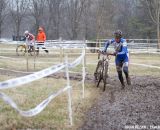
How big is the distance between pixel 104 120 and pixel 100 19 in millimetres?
35898

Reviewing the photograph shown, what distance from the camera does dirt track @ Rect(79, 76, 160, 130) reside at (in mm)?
8789

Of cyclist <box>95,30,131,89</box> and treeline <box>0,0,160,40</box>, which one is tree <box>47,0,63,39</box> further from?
cyclist <box>95,30,131,89</box>

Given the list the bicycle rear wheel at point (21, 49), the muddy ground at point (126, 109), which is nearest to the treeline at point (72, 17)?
the bicycle rear wheel at point (21, 49)

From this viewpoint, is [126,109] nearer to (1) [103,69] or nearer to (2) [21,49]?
(1) [103,69]

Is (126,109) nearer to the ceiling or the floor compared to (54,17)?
nearer to the floor

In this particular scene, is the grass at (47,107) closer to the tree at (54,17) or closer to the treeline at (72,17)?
the treeline at (72,17)

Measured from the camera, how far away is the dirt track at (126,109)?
28.8 feet

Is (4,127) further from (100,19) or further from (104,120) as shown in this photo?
(100,19)

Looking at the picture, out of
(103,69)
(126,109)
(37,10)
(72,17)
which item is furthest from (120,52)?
(37,10)

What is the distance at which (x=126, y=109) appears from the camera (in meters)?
10.3

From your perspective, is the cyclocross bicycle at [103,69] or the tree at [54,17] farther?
the tree at [54,17]

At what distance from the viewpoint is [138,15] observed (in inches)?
2625

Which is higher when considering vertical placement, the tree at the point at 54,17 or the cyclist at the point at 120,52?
the tree at the point at 54,17

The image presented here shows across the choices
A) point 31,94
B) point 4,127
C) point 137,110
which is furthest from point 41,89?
point 4,127
